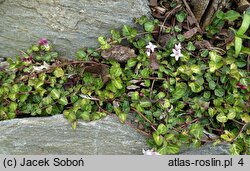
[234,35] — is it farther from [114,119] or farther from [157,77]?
[114,119]

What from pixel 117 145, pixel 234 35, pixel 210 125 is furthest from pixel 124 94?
pixel 234 35

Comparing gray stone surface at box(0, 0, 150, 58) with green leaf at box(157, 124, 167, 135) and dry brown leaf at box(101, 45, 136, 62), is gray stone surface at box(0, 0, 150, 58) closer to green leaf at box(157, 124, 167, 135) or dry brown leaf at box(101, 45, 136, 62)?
dry brown leaf at box(101, 45, 136, 62)

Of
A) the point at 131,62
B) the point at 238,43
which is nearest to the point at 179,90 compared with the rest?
the point at 131,62

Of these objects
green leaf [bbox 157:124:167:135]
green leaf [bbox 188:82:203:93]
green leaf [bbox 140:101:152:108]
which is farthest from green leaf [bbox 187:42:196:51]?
green leaf [bbox 157:124:167:135]

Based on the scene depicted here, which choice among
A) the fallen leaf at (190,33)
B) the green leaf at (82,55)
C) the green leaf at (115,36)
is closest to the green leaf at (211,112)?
the fallen leaf at (190,33)

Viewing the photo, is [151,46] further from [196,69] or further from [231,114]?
[231,114]

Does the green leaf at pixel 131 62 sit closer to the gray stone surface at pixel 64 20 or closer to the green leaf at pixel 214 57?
the gray stone surface at pixel 64 20
